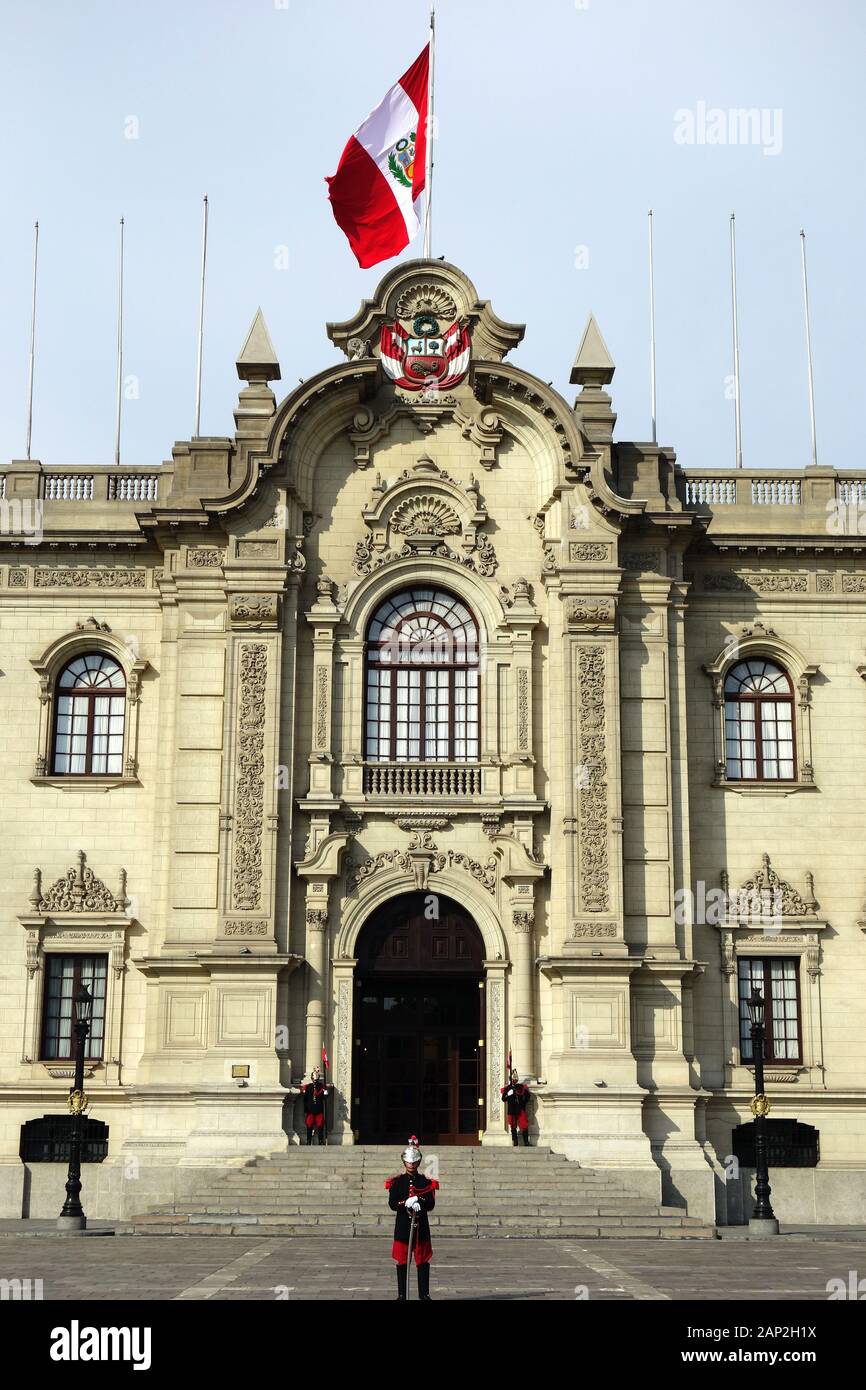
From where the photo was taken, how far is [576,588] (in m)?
36.2

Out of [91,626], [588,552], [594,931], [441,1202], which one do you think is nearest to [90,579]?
[91,626]

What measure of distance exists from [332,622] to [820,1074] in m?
13.9

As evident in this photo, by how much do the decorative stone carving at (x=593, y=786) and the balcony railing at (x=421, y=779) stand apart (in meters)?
2.44

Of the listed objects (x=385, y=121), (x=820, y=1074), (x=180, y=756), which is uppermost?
(x=385, y=121)

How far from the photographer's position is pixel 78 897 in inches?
1417

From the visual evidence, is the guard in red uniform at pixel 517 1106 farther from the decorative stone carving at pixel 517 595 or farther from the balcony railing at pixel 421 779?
the decorative stone carving at pixel 517 595

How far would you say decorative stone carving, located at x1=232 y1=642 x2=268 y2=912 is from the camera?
35.0 m

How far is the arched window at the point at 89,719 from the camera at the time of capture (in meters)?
37.0

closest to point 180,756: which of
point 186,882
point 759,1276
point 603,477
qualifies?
point 186,882

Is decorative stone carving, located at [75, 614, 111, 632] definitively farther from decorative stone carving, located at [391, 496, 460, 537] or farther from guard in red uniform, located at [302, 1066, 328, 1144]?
guard in red uniform, located at [302, 1066, 328, 1144]

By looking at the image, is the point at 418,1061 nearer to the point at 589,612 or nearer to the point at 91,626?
the point at 589,612

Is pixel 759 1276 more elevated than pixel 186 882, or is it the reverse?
pixel 186 882

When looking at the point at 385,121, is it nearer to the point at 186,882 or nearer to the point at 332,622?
the point at 332,622

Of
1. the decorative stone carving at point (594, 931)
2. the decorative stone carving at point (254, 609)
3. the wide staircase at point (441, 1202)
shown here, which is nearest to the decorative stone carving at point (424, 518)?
the decorative stone carving at point (254, 609)
